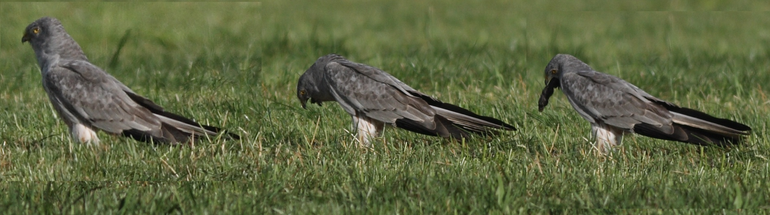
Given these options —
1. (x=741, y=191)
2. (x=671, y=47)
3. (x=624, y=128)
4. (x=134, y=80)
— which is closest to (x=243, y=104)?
(x=134, y=80)

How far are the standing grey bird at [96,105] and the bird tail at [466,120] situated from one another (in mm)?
1374

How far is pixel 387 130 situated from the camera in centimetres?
670

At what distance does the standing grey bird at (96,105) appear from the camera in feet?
19.9

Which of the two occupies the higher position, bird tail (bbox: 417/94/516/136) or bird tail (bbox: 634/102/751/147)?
bird tail (bbox: 634/102/751/147)

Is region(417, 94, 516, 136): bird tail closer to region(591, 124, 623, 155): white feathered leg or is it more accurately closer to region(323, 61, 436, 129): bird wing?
region(323, 61, 436, 129): bird wing

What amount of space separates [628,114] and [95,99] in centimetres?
343

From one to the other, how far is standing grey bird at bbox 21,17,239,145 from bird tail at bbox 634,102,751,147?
2.78 m

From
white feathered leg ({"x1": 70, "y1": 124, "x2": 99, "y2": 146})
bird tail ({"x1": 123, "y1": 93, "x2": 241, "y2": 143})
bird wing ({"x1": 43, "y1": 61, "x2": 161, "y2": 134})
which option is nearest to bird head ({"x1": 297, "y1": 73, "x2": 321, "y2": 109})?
bird tail ({"x1": 123, "y1": 93, "x2": 241, "y2": 143})

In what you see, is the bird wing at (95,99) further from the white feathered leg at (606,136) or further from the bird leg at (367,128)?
the white feathered leg at (606,136)

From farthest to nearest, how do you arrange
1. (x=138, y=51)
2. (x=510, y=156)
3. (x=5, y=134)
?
(x=138, y=51)
(x=5, y=134)
(x=510, y=156)

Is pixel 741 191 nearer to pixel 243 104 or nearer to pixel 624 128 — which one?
pixel 624 128

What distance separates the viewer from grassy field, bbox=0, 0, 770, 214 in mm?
5023

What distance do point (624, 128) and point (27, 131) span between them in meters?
4.17

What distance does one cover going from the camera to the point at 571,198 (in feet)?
16.5
